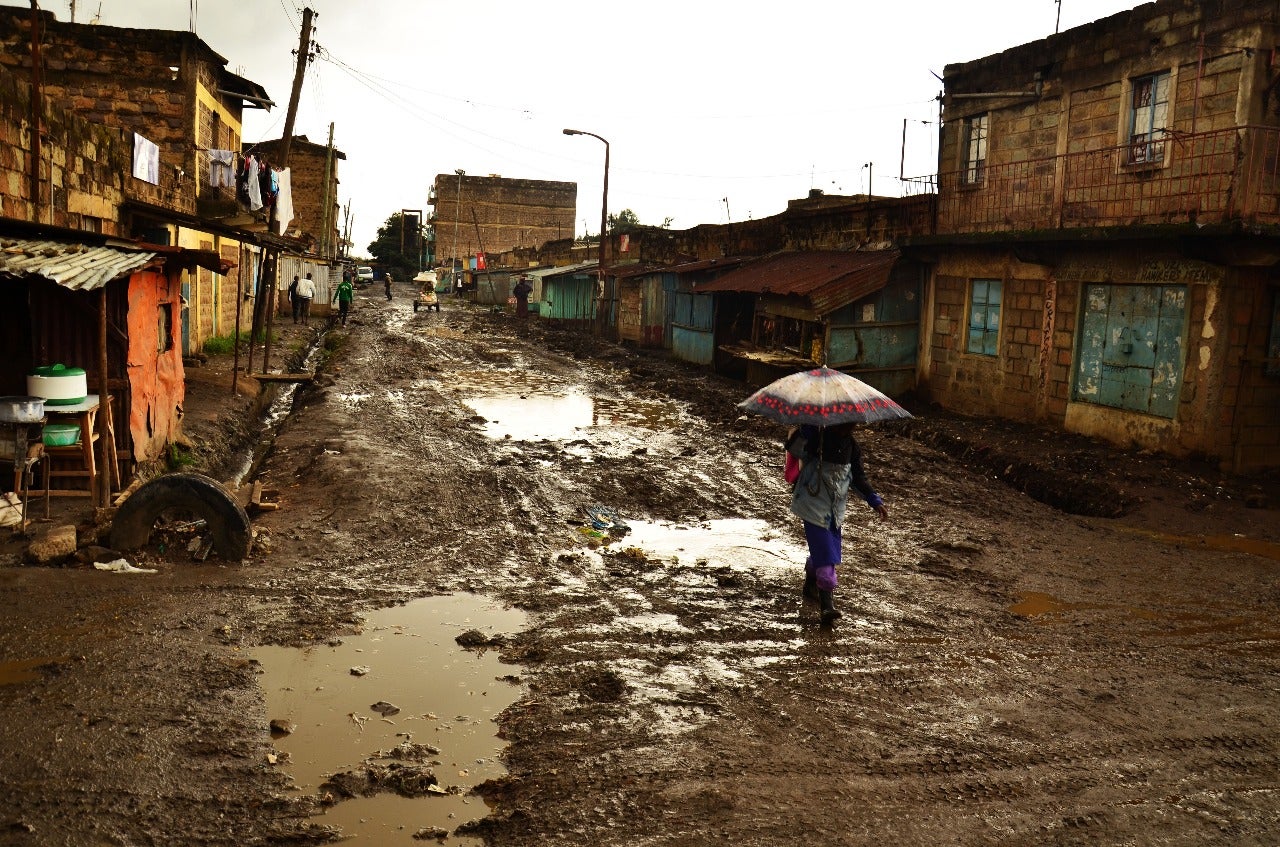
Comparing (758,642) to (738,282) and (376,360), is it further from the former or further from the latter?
(376,360)

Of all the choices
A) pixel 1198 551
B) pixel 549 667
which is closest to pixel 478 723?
pixel 549 667

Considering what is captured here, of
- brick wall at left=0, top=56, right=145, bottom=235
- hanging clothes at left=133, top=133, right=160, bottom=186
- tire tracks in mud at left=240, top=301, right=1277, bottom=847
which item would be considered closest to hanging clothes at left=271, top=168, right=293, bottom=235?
hanging clothes at left=133, top=133, right=160, bottom=186

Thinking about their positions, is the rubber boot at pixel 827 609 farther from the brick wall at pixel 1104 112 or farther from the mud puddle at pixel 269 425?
the brick wall at pixel 1104 112

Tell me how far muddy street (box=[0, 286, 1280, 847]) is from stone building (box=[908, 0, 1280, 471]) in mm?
1955

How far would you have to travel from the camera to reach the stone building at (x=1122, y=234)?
12320mm

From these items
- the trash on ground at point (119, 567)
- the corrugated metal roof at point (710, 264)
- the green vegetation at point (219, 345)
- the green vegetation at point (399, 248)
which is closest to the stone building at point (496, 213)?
the green vegetation at point (399, 248)

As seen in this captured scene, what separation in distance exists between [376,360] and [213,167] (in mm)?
5952

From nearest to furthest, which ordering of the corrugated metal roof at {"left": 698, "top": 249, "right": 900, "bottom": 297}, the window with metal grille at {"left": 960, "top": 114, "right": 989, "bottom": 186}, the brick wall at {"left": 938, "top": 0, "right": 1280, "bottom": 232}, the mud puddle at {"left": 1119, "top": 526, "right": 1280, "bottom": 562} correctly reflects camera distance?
the mud puddle at {"left": 1119, "top": 526, "right": 1280, "bottom": 562} < the brick wall at {"left": 938, "top": 0, "right": 1280, "bottom": 232} < the window with metal grille at {"left": 960, "top": 114, "right": 989, "bottom": 186} < the corrugated metal roof at {"left": 698, "top": 249, "right": 900, "bottom": 297}

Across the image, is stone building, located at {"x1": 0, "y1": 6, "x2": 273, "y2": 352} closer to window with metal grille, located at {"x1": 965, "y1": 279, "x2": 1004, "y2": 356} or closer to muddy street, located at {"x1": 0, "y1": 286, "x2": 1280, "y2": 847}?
muddy street, located at {"x1": 0, "y1": 286, "x2": 1280, "y2": 847}

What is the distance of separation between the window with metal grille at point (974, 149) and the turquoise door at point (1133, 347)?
384 cm

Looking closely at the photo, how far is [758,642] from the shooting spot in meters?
6.65

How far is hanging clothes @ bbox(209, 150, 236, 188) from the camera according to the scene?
2155 centimetres

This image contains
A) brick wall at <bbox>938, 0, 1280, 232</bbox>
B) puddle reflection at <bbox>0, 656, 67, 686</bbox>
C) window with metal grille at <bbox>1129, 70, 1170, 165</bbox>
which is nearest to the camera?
puddle reflection at <bbox>0, 656, 67, 686</bbox>

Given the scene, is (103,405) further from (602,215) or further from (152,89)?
(602,215)
